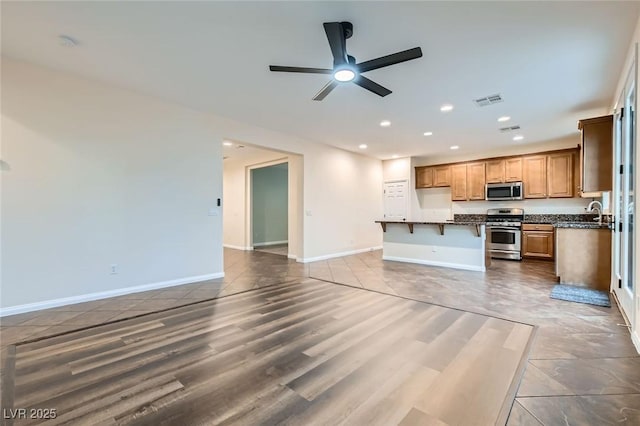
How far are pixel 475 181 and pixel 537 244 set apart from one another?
2061 millimetres

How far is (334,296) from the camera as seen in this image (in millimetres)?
3855

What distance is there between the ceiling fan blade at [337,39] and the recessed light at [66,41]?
2479mm

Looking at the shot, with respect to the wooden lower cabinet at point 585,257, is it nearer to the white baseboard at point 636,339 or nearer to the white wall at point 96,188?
the white baseboard at point 636,339

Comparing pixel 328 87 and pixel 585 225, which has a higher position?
pixel 328 87

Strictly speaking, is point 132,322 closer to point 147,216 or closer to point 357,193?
point 147,216

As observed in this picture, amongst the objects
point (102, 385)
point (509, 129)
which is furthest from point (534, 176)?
point (102, 385)

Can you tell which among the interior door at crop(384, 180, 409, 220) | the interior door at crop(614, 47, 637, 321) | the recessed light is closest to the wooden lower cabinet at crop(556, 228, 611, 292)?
the interior door at crop(614, 47, 637, 321)

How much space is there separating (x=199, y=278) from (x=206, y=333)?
7.05ft

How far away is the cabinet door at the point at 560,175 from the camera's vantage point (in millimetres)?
6352

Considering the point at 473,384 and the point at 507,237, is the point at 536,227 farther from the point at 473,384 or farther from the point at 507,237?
the point at 473,384

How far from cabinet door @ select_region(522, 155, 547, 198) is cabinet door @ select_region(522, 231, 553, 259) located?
0.93 m

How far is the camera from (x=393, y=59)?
2.48 metres

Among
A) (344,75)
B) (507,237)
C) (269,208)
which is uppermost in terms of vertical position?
(344,75)

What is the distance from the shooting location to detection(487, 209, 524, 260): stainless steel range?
664cm
